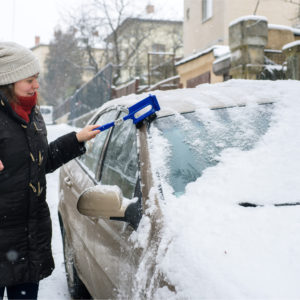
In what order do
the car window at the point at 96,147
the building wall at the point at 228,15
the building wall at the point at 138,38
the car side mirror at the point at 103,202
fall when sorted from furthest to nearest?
the building wall at the point at 138,38
the building wall at the point at 228,15
the car window at the point at 96,147
the car side mirror at the point at 103,202

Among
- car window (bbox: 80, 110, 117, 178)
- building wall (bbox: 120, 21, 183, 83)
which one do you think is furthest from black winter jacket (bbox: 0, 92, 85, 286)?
building wall (bbox: 120, 21, 183, 83)

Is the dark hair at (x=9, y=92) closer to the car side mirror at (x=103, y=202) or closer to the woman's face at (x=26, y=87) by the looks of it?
the woman's face at (x=26, y=87)

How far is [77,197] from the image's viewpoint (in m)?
2.93

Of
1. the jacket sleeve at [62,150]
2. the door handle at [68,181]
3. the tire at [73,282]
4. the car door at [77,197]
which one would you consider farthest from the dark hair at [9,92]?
the tire at [73,282]

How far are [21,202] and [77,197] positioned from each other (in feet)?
3.15

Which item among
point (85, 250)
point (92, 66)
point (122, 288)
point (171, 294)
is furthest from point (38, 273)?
point (92, 66)

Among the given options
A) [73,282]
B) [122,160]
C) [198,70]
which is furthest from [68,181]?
[198,70]

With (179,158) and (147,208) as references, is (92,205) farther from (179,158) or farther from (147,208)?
(179,158)

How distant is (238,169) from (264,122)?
0.46 m

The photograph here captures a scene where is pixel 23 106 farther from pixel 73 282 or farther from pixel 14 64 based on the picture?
pixel 73 282

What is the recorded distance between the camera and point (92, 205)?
1989mm

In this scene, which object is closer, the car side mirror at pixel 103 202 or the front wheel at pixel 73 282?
the car side mirror at pixel 103 202

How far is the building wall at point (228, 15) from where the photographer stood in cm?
1505

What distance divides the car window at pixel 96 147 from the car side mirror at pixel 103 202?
34.5 inches
